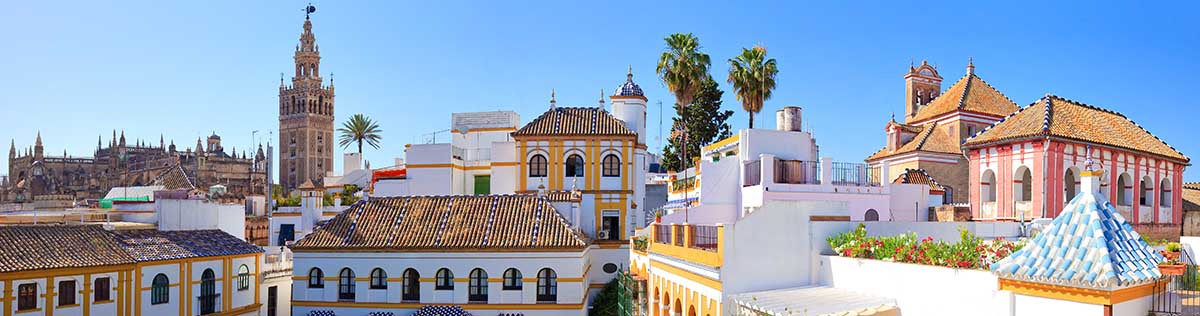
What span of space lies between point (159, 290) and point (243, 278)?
189 inches

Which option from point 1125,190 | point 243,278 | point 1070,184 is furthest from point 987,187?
point 243,278

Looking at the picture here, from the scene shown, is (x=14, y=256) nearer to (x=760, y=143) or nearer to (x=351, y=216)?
(x=351, y=216)

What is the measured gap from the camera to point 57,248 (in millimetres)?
30062

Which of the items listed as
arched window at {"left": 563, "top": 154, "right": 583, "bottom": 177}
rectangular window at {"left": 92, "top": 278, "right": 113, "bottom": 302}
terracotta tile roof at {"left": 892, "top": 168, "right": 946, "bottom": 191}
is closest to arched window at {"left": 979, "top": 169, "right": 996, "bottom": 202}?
terracotta tile roof at {"left": 892, "top": 168, "right": 946, "bottom": 191}

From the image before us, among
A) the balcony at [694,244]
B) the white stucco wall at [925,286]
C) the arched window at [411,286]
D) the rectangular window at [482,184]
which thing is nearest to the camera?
the white stucco wall at [925,286]

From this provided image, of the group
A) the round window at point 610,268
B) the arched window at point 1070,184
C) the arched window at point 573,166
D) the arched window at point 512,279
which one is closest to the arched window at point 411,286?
the arched window at point 512,279

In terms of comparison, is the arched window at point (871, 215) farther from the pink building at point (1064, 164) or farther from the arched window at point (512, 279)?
the arched window at point (512, 279)

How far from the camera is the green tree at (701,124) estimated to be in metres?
54.0

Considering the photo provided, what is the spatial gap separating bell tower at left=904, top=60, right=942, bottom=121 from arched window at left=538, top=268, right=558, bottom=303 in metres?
27.7

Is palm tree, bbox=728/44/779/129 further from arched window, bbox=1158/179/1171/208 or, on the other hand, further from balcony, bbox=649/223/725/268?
balcony, bbox=649/223/725/268

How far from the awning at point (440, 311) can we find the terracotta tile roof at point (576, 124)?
11153 millimetres

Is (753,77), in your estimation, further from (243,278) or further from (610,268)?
(243,278)

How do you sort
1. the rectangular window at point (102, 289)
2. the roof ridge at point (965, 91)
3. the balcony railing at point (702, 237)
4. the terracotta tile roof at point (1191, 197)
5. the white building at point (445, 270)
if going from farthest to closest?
the roof ridge at point (965, 91)
the terracotta tile roof at point (1191, 197)
the white building at point (445, 270)
the rectangular window at point (102, 289)
the balcony railing at point (702, 237)

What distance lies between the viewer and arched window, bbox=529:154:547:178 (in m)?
40.2
